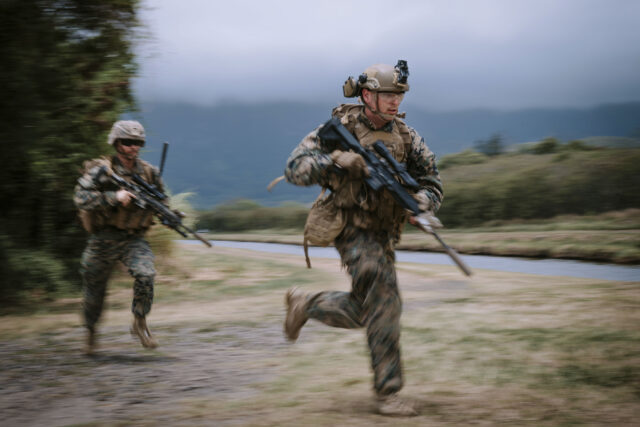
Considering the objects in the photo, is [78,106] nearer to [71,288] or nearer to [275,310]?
[71,288]

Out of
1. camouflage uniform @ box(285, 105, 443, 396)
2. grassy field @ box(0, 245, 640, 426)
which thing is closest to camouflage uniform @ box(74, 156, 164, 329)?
grassy field @ box(0, 245, 640, 426)

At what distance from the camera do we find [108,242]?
210 inches

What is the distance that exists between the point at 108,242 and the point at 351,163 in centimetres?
265

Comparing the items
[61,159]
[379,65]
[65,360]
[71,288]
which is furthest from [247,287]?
[379,65]

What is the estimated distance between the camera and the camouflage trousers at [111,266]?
17.3ft

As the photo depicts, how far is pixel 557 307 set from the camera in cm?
646

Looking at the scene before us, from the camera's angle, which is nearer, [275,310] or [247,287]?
[275,310]

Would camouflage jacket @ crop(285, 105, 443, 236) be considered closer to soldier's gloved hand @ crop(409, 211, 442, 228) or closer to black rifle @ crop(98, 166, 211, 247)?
soldier's gloved hand @ crop(409, 211, 442, 228)

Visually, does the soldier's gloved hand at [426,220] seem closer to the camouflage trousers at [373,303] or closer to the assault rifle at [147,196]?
the camouflage trousers at [373,303]

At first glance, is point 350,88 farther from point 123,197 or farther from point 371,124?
point 123,197

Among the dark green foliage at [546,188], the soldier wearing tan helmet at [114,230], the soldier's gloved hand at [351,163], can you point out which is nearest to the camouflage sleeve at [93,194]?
the soldier wearing tan helmet at [114,230]

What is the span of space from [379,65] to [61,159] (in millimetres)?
5900

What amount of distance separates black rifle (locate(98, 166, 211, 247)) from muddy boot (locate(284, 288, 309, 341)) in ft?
5.92

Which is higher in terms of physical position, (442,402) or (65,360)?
(442,402)
